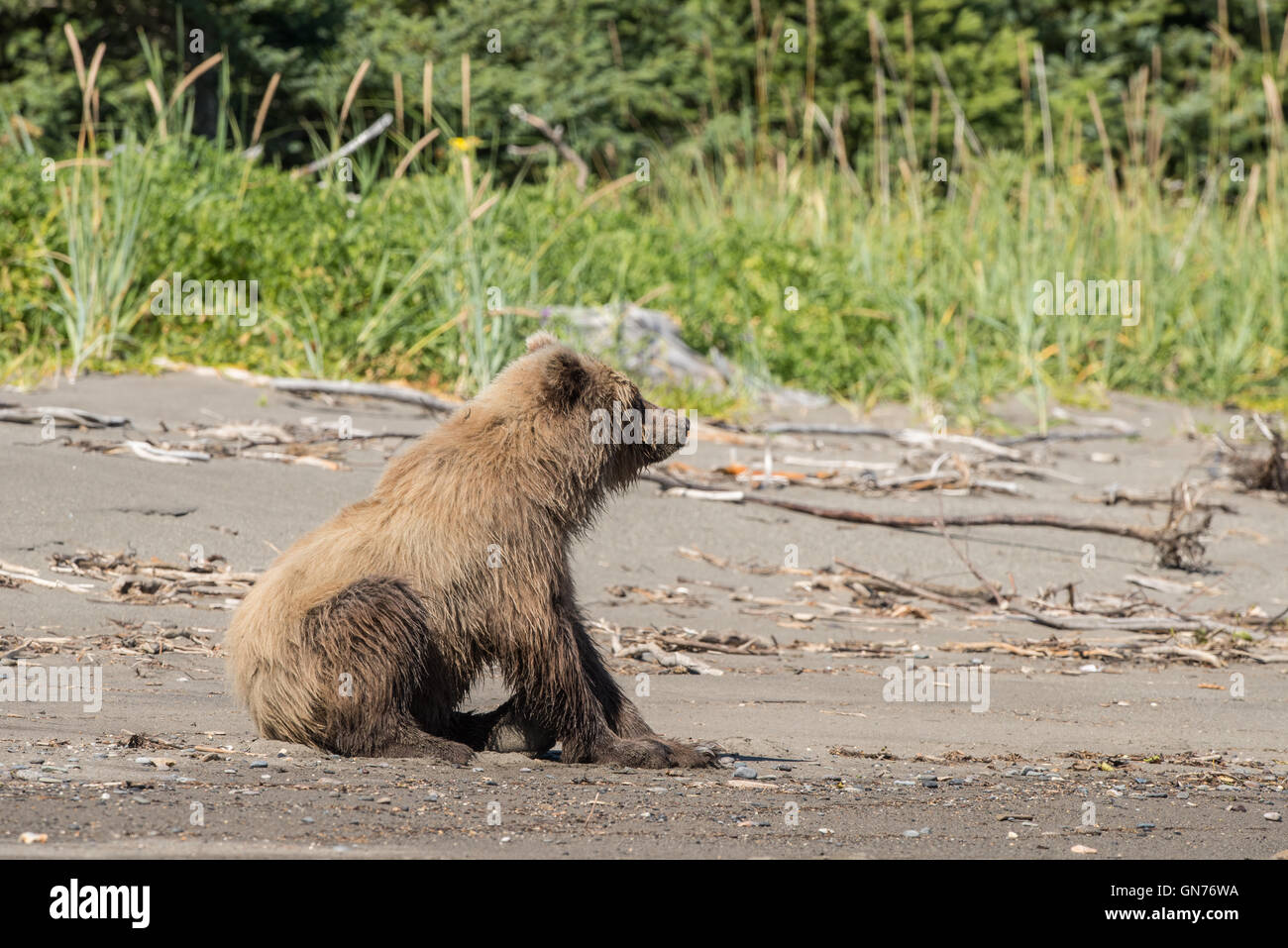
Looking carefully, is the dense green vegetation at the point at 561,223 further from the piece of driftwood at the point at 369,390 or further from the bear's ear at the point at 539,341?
the bear's ear at the point at 539,341

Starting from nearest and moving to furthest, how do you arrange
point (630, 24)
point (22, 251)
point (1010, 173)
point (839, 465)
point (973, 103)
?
point (839, 465) < point (22, 251) < point (1010, 173) < point (973, 103) < point (630, 24)

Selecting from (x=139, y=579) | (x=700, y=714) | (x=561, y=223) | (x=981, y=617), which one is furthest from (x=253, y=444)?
(x=561, y=223)

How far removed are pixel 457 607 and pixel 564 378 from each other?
2.86 feet

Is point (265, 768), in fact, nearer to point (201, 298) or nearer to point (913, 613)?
point (913, 613)

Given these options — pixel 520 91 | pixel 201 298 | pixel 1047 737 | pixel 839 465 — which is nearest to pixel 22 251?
pixel 201 298

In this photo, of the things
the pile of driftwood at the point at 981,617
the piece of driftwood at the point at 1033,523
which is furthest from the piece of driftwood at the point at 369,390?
the pile of driftwood at the point at 981,617

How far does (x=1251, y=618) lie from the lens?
7965mm

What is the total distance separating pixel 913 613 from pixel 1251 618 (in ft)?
6.05

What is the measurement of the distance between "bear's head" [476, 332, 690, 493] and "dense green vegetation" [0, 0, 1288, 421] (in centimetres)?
360

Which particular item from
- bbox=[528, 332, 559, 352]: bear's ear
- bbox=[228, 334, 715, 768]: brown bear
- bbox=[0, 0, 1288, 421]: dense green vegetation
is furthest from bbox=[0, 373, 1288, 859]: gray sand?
bbox=[528, 332, 559, 352]: bear's ear

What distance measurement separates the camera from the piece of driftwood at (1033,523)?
867 centimetres

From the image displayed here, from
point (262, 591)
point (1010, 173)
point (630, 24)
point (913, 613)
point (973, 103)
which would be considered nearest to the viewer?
point (262, 591)

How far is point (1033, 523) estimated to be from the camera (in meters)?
8.79

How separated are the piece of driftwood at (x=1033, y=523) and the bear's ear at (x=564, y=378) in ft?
11.7
